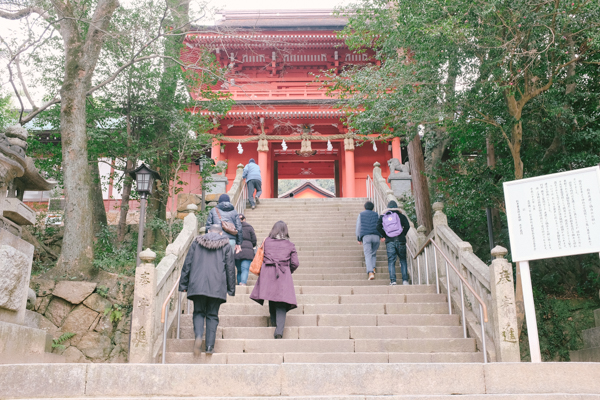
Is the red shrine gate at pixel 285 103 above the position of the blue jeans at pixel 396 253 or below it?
above

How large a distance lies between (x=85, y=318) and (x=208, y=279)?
185 inches

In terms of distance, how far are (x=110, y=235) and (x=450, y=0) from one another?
8.58 m

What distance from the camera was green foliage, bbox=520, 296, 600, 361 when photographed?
8758 mm

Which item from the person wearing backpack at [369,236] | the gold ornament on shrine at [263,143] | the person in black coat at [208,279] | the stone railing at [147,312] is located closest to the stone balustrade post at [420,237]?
the person wearing backpack at [369,236]

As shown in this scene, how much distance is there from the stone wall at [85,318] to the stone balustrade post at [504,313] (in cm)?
619

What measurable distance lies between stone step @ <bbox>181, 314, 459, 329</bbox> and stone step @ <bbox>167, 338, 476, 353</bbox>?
0.61 m

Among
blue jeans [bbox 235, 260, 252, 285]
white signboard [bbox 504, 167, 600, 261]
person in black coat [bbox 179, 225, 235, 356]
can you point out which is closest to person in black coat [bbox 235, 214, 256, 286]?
blue jeans [bbox 235, 260, 252, 285]

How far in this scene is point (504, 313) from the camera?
531 centimetres

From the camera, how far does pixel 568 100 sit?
28.1 feet

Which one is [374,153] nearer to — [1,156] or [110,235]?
[110,235]

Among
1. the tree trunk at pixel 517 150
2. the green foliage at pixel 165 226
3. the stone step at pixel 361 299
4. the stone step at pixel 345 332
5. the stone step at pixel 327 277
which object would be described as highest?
the tree trunk at pixel 517 150

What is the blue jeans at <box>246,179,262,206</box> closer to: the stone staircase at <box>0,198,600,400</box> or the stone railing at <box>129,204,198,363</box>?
the stone staircase at <box>0,198,600,400</box>

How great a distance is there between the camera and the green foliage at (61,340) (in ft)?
27.1

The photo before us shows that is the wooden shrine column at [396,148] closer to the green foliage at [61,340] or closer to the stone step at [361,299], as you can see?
the stone step at [361,299]
